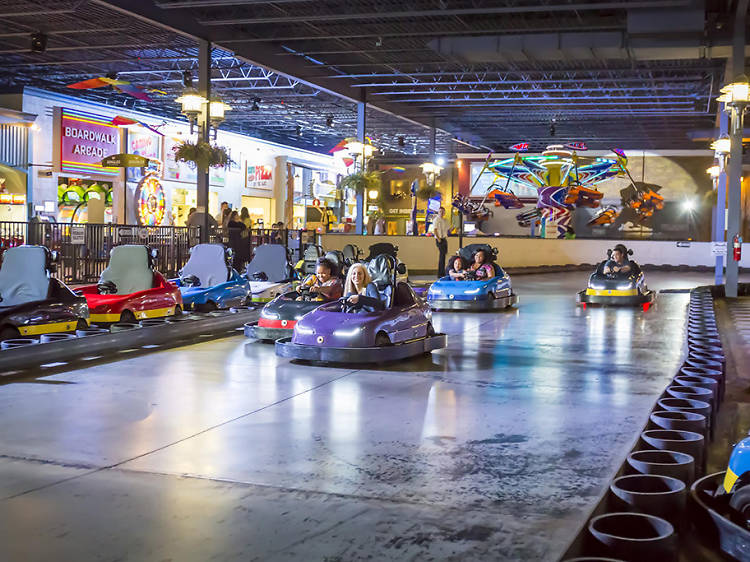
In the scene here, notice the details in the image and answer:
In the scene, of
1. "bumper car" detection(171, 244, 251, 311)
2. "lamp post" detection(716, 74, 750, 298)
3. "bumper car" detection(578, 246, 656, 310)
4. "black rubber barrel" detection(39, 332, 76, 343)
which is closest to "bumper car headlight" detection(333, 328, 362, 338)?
"black rubber barrel" detection(39, 332, 76, 343)

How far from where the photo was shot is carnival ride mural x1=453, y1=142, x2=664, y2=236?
24922mm

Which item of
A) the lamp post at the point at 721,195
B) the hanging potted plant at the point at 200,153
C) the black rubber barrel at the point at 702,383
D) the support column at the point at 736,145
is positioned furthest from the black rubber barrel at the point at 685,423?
the lamp post at the point at 721,195

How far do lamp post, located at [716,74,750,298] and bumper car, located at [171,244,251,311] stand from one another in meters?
6.71

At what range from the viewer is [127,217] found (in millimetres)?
20734

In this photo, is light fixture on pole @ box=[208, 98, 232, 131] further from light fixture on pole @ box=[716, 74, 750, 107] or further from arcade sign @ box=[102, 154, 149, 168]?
light fixture on pole @ box=[716, 74, 750, 107]

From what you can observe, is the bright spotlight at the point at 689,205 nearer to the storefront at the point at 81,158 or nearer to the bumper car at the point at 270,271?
the storefront at the point at 81,158

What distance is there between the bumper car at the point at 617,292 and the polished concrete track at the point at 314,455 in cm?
489

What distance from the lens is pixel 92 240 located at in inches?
459

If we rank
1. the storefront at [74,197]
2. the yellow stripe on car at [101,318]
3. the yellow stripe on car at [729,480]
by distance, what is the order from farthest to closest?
the storefront at [74,197]
the yellow stripe on car at [101,318]
the yellow stripe on car at [729,480]

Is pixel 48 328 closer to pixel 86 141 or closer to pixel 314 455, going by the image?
pixel 314 455

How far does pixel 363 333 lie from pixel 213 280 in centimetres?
439

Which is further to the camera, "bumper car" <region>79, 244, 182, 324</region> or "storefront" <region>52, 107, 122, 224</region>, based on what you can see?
"storefront" <region>52, 107, 122, 224</region>

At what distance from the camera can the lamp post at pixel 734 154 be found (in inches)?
449

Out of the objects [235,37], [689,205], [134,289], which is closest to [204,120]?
[235,37]
